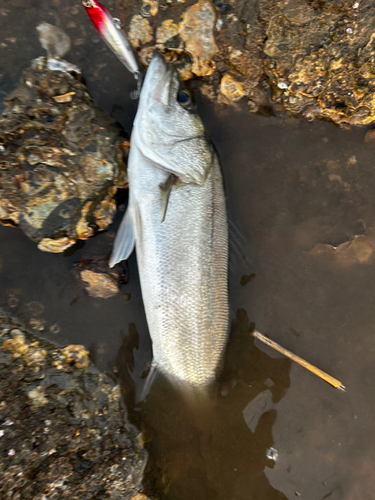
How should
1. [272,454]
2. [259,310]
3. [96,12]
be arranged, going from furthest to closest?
[259,310] → [272,454] → [96,12]

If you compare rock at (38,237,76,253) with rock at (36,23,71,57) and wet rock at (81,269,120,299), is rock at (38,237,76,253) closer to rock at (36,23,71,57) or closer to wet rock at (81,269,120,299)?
wet rock at (81,269,120,299)

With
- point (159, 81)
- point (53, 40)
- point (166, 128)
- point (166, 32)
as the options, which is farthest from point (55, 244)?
point (166, 32)

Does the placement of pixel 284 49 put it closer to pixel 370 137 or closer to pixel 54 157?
pixel 370 137

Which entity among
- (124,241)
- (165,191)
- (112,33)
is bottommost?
(124,241)

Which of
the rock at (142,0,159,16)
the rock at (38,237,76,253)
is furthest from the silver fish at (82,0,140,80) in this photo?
the rock at (38,237,76,253)

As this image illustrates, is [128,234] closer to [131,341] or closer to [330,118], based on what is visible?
[131,341]

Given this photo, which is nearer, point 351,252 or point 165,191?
point 165,191
